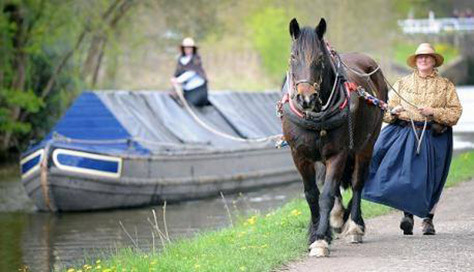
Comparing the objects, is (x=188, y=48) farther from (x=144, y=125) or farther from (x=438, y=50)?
(x=438, y=50)

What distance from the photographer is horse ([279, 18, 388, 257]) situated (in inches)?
403

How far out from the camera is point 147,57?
45688mm

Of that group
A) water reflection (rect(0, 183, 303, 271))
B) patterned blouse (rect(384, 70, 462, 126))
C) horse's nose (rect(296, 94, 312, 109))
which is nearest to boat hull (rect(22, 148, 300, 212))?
water reflection (rect(0, 183, 303, 271))

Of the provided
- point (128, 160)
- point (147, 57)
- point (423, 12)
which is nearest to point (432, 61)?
point (128, 160)

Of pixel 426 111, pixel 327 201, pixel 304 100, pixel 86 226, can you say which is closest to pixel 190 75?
pixel 86 226

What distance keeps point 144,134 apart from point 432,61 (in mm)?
10994

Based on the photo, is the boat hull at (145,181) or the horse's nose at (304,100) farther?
the boat hull at (145,181)

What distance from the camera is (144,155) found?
21.3m

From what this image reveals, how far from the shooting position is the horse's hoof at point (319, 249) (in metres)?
10.3

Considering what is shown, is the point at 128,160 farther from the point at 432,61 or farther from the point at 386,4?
the point at 386,4

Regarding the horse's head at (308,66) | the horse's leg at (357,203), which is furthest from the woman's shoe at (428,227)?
the horse's head at (308,66)

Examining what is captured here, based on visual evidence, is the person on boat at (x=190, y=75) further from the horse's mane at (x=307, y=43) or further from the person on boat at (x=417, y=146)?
the horse's mane at (x=307, y=43)

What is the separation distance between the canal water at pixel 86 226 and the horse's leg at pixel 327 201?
3.69 meters

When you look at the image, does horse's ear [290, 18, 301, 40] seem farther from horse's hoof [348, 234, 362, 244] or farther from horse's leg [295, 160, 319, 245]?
horse's hoof [348, 234, 362, 244]
